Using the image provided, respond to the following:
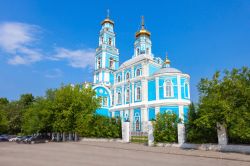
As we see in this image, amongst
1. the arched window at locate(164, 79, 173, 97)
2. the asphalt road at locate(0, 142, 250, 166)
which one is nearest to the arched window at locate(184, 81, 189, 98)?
the arched window at locate(164, 79, 173, 97)

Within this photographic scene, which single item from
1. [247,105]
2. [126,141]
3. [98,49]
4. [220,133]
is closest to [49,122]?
[126,141]

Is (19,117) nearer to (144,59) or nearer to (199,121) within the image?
(144,59)

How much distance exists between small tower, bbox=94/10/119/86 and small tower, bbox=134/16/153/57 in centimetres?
526

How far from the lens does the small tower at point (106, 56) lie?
156 ft

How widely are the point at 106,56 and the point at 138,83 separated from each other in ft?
40.4

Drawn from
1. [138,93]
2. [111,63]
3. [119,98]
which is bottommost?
[119,98]

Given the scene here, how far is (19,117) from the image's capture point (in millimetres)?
45406

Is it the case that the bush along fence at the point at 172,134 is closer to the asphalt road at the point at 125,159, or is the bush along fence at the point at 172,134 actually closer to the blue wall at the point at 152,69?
the asphalt road at the point at 125,159

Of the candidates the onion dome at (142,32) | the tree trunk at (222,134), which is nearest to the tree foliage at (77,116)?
the tree trunk at (222,134)

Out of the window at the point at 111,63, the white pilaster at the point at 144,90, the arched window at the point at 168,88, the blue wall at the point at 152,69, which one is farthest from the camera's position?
the window at the point at 111,63

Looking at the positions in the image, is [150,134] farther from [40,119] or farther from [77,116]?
[40,119]

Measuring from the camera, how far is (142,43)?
4769 centimetres

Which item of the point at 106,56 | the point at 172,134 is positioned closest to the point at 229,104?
the point at 172,134

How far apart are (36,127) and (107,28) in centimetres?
2917
